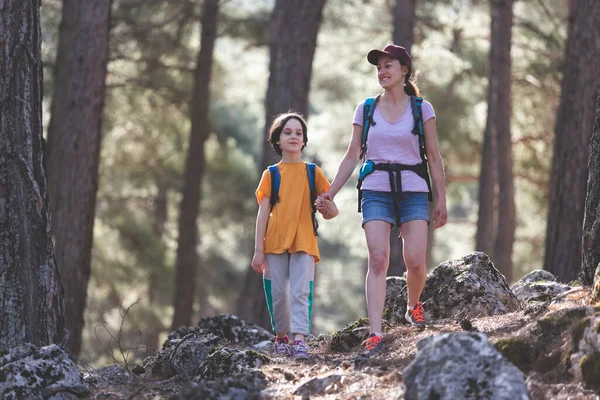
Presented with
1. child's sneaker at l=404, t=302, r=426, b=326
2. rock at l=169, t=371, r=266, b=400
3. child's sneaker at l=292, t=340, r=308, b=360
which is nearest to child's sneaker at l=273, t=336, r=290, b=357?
child's sneaker at l=292, t=340, r=308, b=360

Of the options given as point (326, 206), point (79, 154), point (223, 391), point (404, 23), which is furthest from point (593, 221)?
point (404, 23)

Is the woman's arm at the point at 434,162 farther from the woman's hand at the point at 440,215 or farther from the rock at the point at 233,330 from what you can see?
the rock at the point at 233,330

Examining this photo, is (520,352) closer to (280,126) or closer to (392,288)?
(280,126)

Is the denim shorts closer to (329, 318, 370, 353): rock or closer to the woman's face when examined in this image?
the woman's face

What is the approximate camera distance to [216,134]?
21.8m

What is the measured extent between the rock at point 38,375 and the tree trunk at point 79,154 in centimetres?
471

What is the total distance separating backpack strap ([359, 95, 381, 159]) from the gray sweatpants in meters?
0.87

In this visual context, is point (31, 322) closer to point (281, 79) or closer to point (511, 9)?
point (281, 79)

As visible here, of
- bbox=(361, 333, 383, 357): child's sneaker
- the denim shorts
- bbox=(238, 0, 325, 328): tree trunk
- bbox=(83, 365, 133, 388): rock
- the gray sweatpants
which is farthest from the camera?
bbox=(238, 0, 325, 328): tree trunk

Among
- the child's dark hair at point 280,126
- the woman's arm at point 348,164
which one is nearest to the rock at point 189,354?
the woman's arm at point 348,164

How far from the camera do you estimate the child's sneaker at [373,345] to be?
5488mm

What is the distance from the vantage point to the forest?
5812 mm

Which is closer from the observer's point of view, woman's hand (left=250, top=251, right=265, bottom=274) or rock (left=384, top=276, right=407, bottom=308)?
woman's hand (left=250, top=251, right=265, bottom=274)

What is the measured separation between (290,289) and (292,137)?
1087 mm
